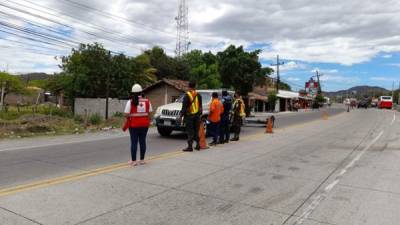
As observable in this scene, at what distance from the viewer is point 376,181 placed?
8141mm

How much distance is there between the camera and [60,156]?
32.4 ft

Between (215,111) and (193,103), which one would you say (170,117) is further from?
(193,103)

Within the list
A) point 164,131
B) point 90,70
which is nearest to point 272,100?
point 90,70

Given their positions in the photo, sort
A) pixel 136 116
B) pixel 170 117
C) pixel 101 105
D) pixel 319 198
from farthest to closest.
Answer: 1. pixel 101 105
2. pixel 170 117
3. pixel 136 116
4. pixel 319 198

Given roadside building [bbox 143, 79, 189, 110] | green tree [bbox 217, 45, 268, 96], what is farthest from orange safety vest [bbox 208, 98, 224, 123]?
green tree [bbox 217, 45, 268, 96]

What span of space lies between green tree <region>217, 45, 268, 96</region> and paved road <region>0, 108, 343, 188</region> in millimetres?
32898

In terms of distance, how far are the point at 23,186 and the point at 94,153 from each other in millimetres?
3985

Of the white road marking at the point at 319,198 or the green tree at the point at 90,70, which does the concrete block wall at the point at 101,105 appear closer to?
the green tree at the point at 90,70

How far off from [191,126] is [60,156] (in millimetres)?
3559

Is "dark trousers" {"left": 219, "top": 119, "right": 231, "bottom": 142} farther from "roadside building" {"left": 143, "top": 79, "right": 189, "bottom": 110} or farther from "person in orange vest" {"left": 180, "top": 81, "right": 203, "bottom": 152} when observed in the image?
"roadside building" {"left": 143, "top": 79, "right": 189, "bottom": 110}

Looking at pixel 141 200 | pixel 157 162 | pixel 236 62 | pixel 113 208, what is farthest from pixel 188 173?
pixel 236 62

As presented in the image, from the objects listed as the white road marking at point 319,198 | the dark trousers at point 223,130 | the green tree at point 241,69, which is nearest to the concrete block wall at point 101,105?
the green tree at point 241,69

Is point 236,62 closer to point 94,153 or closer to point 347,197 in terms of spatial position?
point 94,153

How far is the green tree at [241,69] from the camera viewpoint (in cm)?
4600
